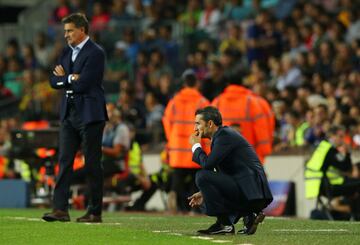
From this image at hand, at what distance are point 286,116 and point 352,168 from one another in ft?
10.5

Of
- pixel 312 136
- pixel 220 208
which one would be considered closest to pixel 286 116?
pixel 312 136

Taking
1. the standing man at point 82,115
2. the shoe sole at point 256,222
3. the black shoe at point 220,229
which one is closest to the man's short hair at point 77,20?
the standing man at point 82,115

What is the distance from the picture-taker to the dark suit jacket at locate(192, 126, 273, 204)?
44.1 feet

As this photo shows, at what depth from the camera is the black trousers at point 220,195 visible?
13.4m

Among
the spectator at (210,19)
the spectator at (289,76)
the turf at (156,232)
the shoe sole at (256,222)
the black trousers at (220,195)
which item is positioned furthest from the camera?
the spectator at (210,19)

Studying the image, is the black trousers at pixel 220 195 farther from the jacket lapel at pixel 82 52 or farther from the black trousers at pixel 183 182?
the black trousers at pixel 183 182

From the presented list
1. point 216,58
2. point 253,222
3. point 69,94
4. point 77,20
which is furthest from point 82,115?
point 216,58

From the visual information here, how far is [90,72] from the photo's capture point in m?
15.5

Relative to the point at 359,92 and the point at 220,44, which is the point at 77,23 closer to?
the point at 359,92

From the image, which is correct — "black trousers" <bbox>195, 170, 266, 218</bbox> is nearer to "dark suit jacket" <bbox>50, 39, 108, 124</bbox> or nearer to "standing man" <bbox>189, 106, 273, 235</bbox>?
"standing man" <bbox>189, 106, 273, 235</bbox>

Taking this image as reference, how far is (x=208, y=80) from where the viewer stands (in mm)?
24234

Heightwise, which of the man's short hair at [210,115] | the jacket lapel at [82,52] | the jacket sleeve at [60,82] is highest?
the jacket lapel at [82,52]

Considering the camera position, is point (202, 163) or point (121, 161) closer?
point (202, 163)

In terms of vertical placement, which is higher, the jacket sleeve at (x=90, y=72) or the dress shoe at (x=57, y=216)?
the jacket sleeve at (x=90, y=72)
